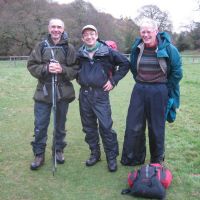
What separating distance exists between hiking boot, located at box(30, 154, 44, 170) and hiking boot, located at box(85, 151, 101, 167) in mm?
655

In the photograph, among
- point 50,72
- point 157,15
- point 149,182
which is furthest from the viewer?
point 157,15

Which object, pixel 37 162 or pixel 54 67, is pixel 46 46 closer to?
pixel 54 67

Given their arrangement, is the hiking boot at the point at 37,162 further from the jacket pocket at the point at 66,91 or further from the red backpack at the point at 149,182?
the red backpack at the point at 149,182

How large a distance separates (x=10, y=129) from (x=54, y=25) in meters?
3.34

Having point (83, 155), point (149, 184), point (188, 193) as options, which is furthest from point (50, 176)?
point (188, 193)

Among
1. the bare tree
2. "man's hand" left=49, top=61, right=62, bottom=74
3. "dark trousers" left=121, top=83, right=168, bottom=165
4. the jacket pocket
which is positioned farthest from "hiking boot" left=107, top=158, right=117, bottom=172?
the bare tree

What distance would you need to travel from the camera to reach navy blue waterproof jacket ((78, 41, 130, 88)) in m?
5.49

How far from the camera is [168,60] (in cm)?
535

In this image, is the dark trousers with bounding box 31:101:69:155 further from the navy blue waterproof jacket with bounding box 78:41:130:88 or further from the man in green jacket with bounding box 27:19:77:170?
Answer: the navy blue waterproof jacket with bounding box 78:41:130:88

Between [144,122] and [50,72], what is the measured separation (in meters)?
1.51

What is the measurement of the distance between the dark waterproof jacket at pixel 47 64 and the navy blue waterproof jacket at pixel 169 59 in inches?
33.8

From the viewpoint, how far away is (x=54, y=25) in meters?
5.43

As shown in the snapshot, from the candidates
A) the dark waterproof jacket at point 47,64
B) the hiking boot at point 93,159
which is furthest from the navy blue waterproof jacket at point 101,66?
the hiking boot at point 93,159

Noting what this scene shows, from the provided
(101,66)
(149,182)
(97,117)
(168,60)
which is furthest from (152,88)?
(149,182)
